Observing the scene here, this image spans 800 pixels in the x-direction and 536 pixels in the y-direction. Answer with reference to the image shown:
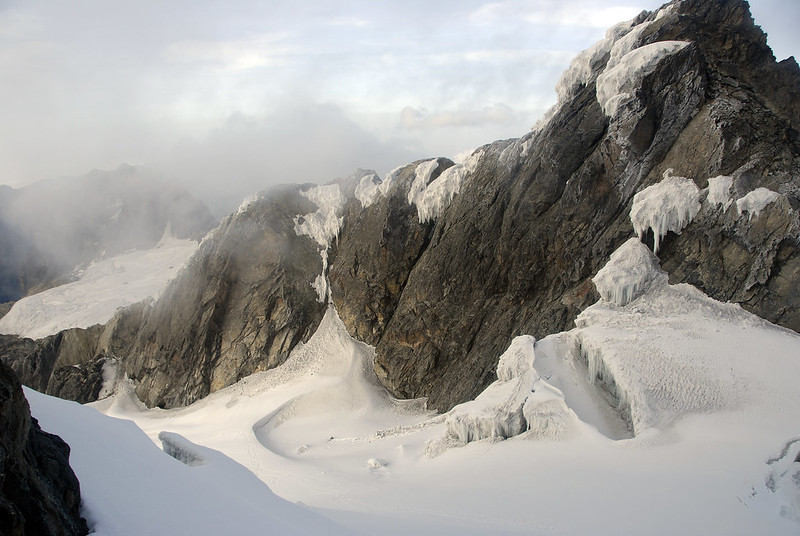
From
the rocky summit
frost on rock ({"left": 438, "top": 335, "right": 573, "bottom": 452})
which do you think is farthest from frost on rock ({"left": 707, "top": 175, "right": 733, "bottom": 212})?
frost on rock ({"left": 438, "top": 335, "right": 573, "bottom": 452})

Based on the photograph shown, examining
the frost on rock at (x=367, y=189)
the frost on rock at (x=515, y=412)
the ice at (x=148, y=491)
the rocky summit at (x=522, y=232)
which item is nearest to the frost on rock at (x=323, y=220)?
the rocky summit at (x=522, y=232)

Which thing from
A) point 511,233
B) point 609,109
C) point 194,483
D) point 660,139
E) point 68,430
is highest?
point 609,109

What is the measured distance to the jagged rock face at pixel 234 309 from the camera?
3662 cm

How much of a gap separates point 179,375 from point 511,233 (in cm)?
2346

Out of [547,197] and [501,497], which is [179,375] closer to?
[547,197]

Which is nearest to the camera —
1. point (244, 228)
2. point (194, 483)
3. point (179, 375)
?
point (194, 483)

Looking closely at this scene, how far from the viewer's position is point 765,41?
25.6 m

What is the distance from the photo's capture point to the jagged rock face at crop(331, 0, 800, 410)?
71.1 feet

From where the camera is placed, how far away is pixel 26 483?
707cm

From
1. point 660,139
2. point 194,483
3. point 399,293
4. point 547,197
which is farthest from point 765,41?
point 194,483

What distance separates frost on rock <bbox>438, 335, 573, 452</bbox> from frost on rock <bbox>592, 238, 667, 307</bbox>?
4.96 m

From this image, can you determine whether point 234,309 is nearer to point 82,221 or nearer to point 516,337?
point 516,337

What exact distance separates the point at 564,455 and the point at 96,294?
42477 millimetres

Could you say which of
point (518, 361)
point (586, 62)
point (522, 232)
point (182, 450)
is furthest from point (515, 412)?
point (586, 62)
